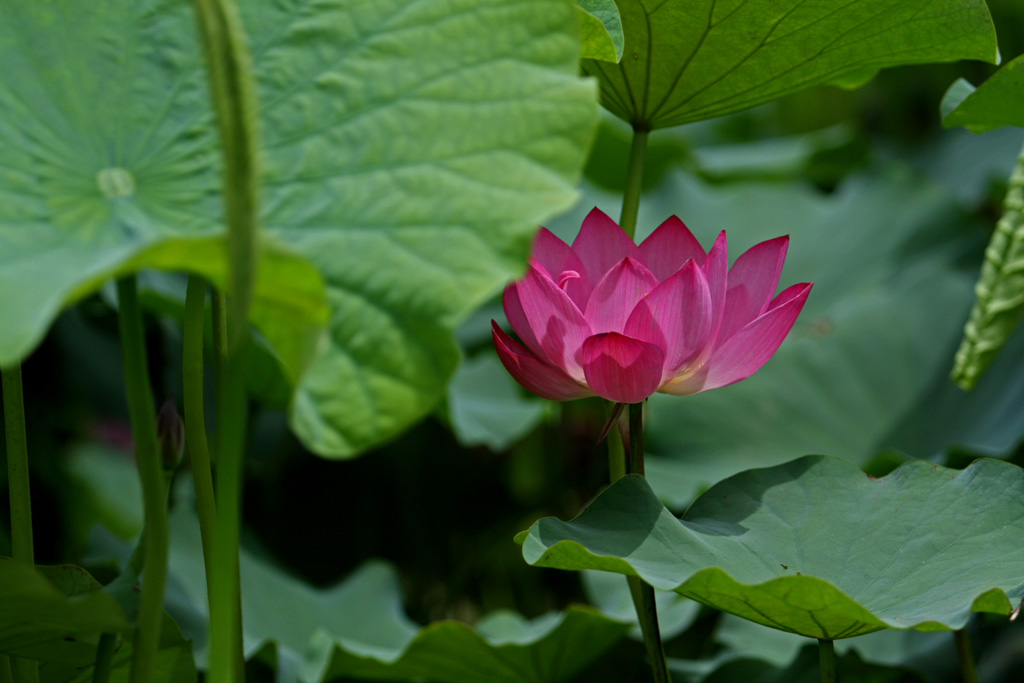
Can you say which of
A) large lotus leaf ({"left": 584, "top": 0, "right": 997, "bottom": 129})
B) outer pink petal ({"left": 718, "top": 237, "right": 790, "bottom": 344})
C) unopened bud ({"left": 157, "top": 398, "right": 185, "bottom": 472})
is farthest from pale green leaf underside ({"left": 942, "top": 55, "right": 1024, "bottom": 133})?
unopened bud ({"left": 157, "top": 398, "right": 185, "bottom": 472})

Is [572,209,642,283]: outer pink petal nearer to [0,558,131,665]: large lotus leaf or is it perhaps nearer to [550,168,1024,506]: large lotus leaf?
[0,558,131,665]: large lotus leaf

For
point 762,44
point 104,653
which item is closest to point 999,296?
point 762,44

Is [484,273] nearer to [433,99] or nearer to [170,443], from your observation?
[433,99]

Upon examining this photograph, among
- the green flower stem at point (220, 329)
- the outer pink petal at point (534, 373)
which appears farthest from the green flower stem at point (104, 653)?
the outer pink petal at point (534, 373)

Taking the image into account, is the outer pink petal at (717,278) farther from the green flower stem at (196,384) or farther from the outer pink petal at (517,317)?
the green flower stem at (196,384)

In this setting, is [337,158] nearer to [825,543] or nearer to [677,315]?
[677,315]

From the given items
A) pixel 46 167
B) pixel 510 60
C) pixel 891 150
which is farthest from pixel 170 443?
pixel 891 150
